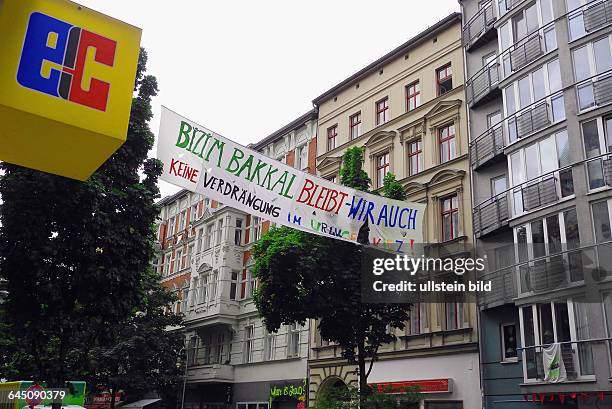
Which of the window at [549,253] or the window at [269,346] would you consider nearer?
the window at [549,253]

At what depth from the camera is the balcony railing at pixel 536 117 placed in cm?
2098

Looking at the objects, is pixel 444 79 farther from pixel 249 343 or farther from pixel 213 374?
pixel 213 374

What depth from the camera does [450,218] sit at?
1008 inches

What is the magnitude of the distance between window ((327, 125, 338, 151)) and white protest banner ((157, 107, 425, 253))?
20.8 metres

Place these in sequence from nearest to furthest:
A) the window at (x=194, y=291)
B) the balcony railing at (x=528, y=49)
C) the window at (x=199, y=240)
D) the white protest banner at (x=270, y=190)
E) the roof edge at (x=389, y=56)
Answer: the white protest banner at (x=270, y=190) < the balcony railing at (x=528, y=49) < the roof edge at (x=389, y=56) < the window at (x=194, y=291) < the window at (x=199, y=240)

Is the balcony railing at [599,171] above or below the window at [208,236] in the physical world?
below

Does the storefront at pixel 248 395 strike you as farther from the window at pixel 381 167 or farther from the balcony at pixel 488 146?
the balcony at pixel 488 146

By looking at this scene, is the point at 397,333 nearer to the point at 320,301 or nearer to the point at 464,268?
the point at 464,268

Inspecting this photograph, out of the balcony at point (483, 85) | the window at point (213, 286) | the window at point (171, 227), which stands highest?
the window at point (171, 227)

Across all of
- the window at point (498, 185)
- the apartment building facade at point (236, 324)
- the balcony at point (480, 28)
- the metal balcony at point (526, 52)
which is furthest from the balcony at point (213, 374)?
the metal balcony at point (526, 52)

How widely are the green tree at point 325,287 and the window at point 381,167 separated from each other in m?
9.47

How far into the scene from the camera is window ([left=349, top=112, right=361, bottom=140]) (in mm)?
32484

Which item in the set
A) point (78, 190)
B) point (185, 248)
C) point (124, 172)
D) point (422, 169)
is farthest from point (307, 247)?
point (185, 248)

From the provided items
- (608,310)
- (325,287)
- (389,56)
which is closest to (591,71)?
(608,310)
